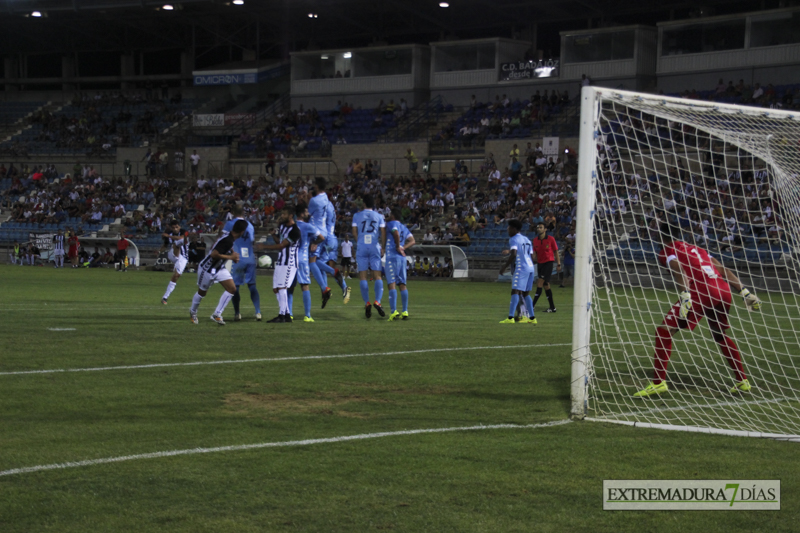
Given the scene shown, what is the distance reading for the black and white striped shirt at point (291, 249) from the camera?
46.3 feet

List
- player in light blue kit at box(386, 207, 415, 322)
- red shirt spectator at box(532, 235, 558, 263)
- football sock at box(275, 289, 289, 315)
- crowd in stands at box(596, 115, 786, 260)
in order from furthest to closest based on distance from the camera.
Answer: red shirt spectator at box(532, 235, 558, 263) → player in light blue kit at box(386, 207, 415, 322) → football sock at box(275, 289, 289, 315) → crowd in stands at box(596, 115, 786, 260)

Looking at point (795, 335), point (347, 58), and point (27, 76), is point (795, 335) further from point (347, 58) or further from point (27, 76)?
point (27, 76)

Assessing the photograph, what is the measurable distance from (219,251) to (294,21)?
41946 mm

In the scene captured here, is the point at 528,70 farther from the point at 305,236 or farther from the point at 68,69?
the point at 68,69

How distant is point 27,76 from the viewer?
202 ft

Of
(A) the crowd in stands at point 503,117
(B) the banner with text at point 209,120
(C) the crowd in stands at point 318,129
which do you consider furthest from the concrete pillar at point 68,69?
(A) the crowd in stands at point 503,117

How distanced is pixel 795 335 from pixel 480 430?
28.3ft

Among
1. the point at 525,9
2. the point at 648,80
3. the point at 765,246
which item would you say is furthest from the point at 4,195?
the point at 765,246

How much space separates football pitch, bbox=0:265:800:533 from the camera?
4703 millimetres

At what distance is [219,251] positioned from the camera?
13484 millimetres

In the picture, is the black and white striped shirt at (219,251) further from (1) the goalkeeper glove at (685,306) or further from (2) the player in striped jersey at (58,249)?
(2) the player in striped jersey at (58,249)

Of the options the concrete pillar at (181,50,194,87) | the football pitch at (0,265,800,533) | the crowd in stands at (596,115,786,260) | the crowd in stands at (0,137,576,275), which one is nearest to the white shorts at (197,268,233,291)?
the football pitch at (0,265,800,533)

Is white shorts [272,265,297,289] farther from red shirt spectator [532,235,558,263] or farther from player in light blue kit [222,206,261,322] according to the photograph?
red shirt spectator [532,235,558,263]

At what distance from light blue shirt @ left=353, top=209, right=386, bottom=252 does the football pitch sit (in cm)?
409
